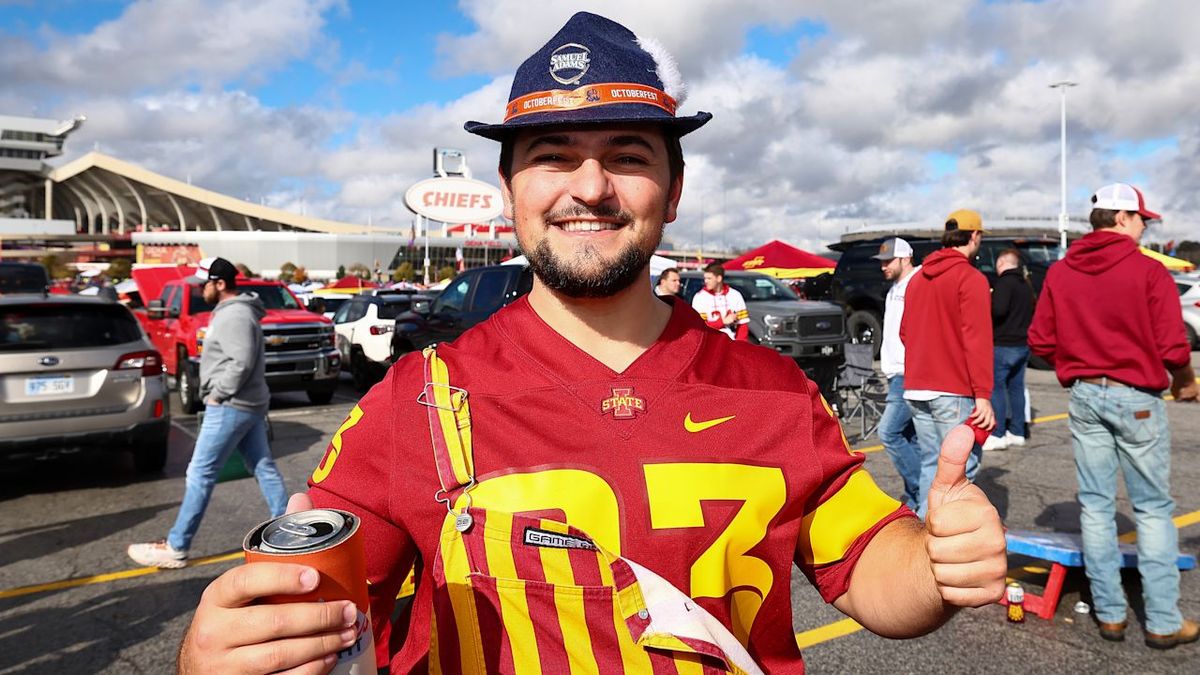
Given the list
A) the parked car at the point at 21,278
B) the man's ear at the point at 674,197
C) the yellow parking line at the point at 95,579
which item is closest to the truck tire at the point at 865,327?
the yellow parking line at the point at 95,579

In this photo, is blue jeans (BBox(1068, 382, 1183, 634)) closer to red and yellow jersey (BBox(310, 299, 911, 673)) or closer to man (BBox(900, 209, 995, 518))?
man (BBox(900, 209, 995, 518))

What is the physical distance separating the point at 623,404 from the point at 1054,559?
369cm

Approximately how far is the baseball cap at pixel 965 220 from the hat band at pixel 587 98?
14.2 ft

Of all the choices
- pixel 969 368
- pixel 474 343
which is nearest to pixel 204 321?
pixel 969 368

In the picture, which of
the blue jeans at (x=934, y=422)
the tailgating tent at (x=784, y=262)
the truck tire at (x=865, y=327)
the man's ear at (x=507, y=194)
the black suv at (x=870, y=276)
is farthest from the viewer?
the tailgating tent at (x=784, y=262)

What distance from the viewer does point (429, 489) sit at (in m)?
1.40

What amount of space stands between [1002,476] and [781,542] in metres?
6.46

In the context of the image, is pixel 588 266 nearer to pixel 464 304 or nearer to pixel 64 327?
pixel 64 327

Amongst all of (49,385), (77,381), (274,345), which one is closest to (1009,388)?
(77,381)

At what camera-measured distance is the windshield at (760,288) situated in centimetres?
1298

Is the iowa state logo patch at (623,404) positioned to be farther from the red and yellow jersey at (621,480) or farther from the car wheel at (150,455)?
the car wheel at (150,455)

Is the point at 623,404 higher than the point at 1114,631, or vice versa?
the point at 623,404

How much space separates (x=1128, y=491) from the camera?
12.2 feet

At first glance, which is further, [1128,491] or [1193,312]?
[1193,312]
